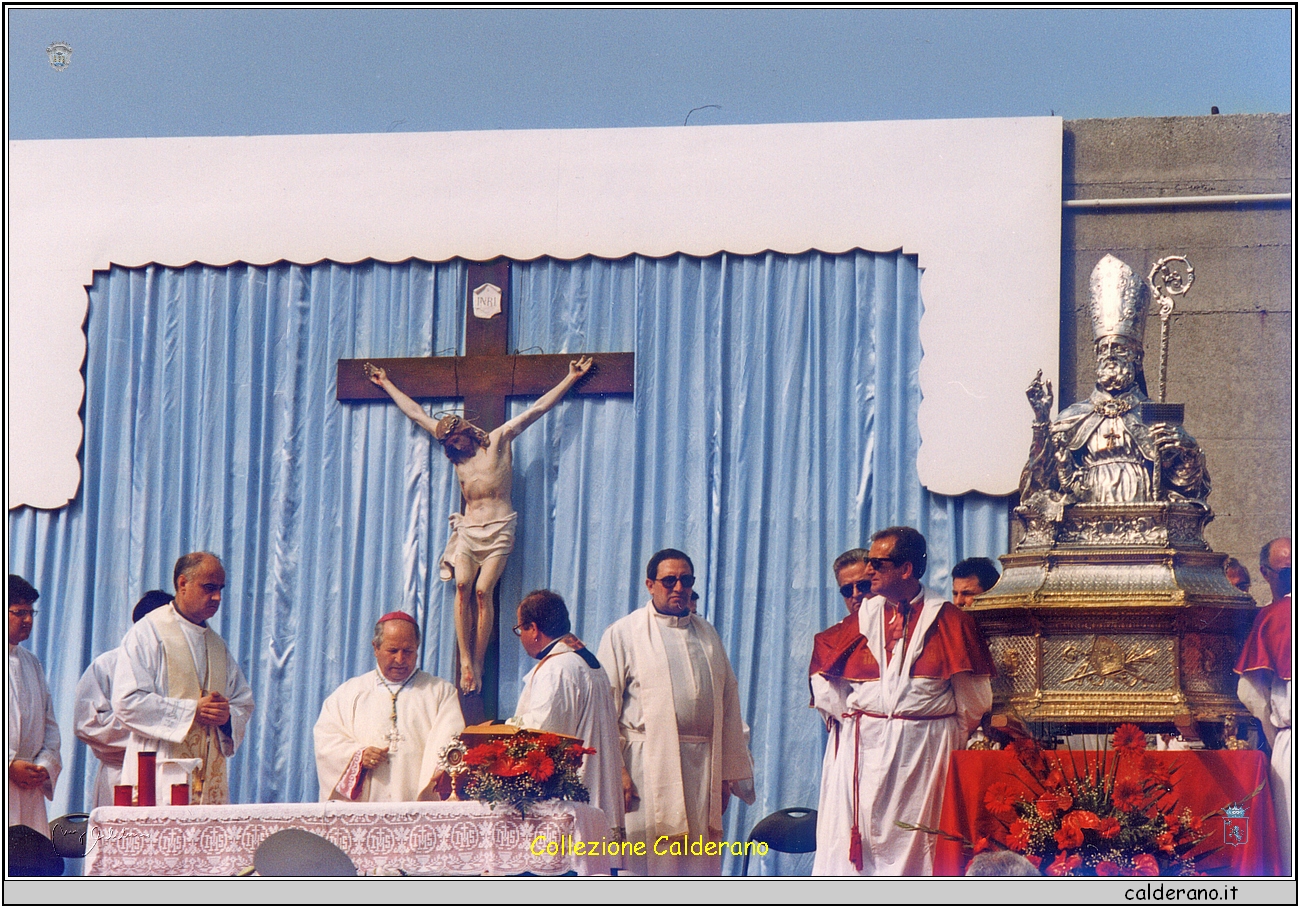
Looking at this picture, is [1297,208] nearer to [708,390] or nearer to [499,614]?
[708,390]

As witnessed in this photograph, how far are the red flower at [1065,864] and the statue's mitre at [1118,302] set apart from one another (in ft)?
6.70

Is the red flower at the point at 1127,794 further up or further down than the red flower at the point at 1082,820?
further up

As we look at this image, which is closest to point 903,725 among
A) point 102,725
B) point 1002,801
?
point 1002,801

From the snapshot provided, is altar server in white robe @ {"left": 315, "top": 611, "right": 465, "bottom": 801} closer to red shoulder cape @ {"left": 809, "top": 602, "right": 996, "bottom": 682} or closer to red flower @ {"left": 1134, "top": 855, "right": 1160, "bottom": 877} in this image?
red shoulder cape @ {"left": 809, "top": 602, "right": 996, "bottom": 682}

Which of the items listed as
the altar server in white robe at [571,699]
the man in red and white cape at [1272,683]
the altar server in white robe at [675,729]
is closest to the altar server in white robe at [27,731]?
the altar server in white robe at [571,699]

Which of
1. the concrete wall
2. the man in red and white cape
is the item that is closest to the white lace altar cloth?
the man in red and white cape

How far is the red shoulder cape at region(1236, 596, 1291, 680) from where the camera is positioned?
7289 millimetres

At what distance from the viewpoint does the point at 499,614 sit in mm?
8836

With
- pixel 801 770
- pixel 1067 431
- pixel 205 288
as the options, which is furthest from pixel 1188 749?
pixel 205 288

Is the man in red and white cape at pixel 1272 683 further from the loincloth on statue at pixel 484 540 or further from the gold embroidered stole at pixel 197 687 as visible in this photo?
the gold embroidered stole at pixel 197 687

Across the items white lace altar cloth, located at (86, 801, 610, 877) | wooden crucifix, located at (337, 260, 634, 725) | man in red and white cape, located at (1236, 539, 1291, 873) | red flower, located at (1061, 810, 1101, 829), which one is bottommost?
white lace altar cloth, located at (86, 801, 610, 877)

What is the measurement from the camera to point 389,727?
8.35 meters

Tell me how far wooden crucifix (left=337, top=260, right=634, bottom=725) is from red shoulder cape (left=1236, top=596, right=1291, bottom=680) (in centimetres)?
297

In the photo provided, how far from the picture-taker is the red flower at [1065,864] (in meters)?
6.64
